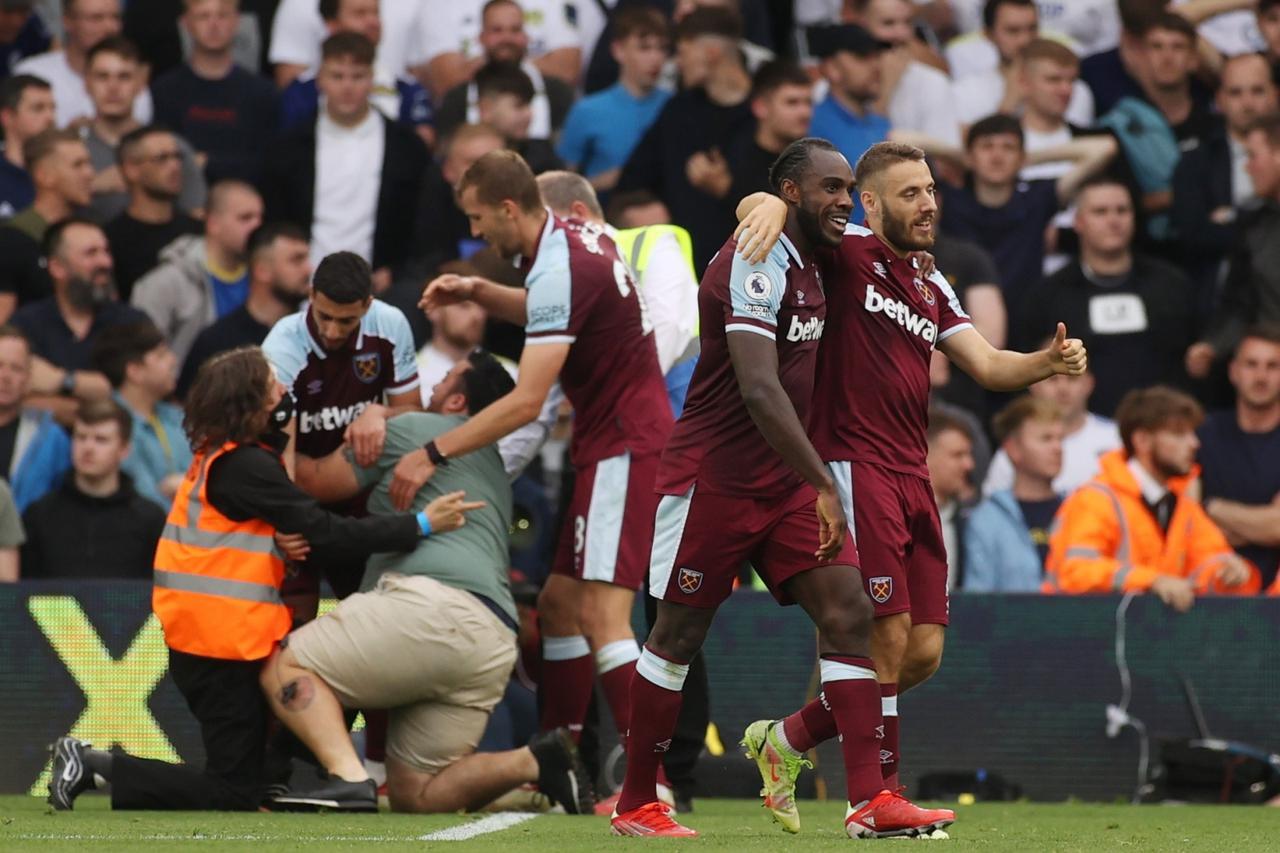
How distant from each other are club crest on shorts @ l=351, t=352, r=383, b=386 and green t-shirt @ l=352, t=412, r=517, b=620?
37 centimetres

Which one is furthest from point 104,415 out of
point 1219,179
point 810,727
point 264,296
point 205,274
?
point 1219,179

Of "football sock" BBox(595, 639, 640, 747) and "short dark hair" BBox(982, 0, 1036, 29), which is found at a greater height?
"short dark hair" BBox(982, 0, 1036, 29)

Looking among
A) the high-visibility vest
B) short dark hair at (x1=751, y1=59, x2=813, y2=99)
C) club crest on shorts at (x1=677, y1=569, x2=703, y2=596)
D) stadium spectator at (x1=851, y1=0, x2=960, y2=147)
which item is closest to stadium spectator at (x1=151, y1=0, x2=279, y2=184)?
short dark hair at (x1=751, y1=59, x2=813, y2=99)

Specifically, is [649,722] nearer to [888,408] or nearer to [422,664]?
[888,408]

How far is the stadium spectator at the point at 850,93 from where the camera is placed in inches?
534

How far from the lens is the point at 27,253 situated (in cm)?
1254

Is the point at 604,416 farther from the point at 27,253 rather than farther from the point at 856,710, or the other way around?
the point at 27,253

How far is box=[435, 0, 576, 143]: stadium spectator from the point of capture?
13383 millimetres

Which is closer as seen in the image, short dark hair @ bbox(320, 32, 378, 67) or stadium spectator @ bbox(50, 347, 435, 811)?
stadium spectator @ bbox(50, 347, 435, 811)

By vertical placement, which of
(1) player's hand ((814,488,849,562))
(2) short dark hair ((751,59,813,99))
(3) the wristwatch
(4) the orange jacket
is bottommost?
(4) the orange jacket

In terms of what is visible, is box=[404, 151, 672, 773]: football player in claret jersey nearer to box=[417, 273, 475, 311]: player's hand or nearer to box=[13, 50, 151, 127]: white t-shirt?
box=[417, 273, 475, 311]: player's hand

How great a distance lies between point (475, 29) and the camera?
1436 centimetres

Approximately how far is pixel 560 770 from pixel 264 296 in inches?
181

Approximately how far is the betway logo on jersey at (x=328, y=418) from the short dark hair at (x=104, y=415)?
86.3 inches
